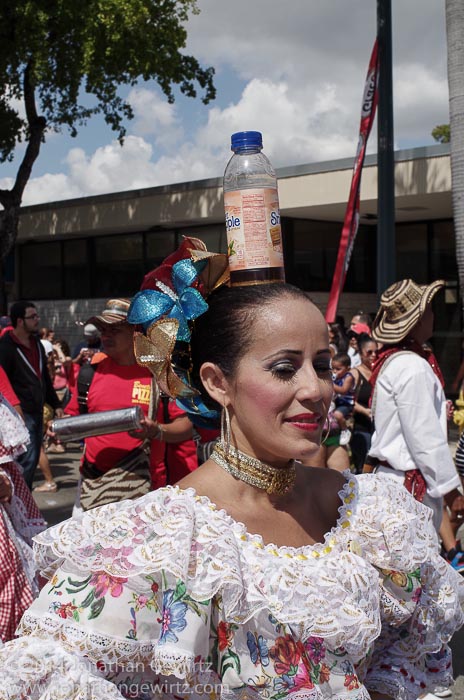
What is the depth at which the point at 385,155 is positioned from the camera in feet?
29.4

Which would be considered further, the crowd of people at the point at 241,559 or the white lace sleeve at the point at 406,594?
the white lace sleeve at the point at 406,594

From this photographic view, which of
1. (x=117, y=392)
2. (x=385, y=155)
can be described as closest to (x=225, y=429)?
(x=117, y=392)

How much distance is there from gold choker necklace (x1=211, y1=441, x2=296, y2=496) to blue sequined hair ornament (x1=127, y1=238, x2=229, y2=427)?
0.49 feet

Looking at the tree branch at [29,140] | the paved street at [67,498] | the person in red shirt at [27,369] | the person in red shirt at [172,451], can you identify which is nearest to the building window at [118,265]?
the tree branch at [29,140]

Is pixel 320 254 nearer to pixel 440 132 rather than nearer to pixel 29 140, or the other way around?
pixel 29 140

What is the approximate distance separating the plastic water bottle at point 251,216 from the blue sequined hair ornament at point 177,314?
7 centimetres

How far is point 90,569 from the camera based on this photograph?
6.06 ft

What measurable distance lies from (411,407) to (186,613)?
122 inches

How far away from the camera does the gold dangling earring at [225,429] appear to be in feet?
6.87

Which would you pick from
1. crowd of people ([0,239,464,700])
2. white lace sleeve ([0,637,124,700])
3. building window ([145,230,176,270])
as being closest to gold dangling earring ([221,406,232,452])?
crowd of people ([0,239,464,700])

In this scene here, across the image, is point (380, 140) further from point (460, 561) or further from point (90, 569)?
point (90, 569)

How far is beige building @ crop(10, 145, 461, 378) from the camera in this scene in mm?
14781

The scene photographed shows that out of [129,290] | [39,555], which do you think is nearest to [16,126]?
[129,290]

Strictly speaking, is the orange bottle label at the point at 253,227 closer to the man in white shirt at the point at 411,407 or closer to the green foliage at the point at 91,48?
the man in white shirt at the point at 411,407
